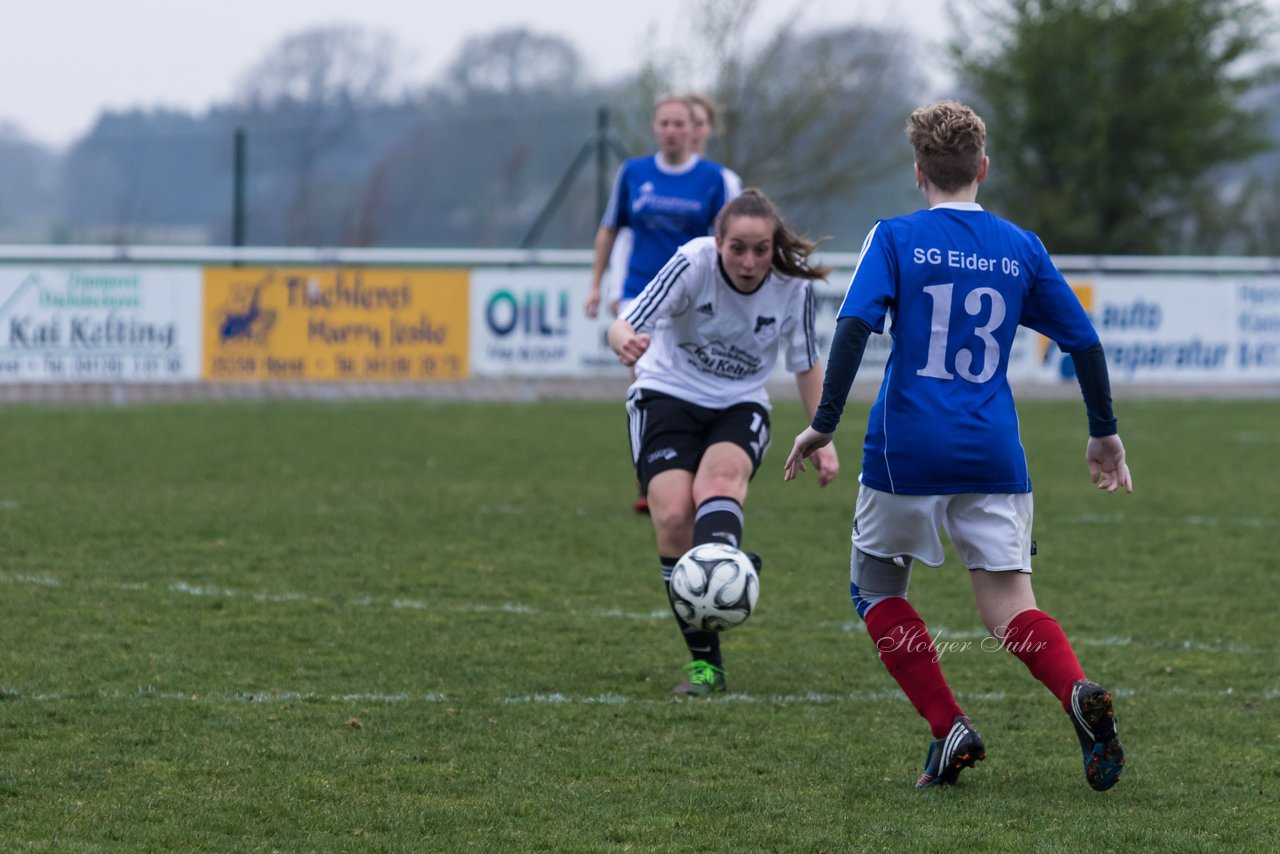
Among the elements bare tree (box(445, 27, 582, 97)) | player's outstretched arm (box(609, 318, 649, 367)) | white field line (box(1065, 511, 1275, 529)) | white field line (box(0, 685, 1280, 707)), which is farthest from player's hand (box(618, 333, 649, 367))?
bare tree (box(445, 27, 582, 97))

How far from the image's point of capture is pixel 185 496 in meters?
9.42

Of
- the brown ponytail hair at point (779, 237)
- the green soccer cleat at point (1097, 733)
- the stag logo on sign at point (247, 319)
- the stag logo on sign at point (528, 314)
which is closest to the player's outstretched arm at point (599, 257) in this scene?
the brown ponytail hair at point (779, 237)

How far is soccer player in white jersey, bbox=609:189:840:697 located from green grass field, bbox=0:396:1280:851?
21.4 inches

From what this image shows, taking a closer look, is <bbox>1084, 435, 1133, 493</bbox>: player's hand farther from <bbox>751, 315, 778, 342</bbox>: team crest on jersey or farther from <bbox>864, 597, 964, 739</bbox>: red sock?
<bbox>751, 315, 778, 342</bbox>: team crest on jersey

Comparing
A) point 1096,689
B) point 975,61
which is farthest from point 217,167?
point 1096,689

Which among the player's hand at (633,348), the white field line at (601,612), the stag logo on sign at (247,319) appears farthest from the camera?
the stag logo on sign at (247,319)

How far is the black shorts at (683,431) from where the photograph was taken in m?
5.64

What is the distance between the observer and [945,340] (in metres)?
4.15

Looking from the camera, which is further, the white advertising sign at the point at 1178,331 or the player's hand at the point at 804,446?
the white advertising sign at the point at 1178,331

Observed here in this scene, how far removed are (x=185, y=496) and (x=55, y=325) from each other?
616 cm

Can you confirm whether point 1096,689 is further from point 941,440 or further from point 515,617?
point 515,617

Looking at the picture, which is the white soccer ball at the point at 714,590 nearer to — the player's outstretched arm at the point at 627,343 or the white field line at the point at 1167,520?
the player's outstretched arm at the point at 627,343

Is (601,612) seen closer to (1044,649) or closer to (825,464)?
(825,464)

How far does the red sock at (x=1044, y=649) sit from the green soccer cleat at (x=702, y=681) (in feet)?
4.43
